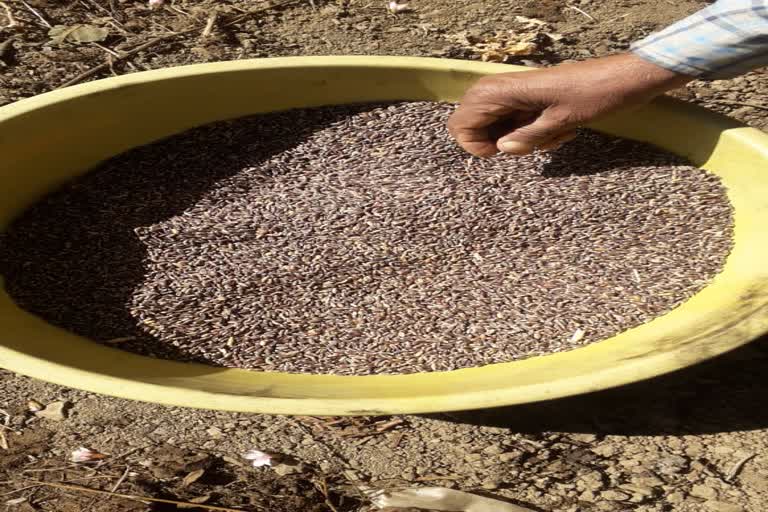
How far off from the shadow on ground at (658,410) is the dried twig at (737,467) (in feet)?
0.28

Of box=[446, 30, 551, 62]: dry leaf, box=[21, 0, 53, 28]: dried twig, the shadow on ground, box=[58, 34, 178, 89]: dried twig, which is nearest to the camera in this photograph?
the shadow on ground

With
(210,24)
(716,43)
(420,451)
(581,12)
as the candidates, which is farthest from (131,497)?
(581,12)

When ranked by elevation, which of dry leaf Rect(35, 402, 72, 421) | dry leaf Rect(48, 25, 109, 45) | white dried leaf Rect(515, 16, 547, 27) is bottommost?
dry leaf Rect(35, 402, 72, 421)

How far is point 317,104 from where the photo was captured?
2670 mm

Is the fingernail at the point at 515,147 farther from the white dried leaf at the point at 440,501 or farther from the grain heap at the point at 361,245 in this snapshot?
the white dried leaf at the point at 440,501

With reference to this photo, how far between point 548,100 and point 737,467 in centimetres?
83

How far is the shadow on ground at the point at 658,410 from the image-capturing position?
2.12 m

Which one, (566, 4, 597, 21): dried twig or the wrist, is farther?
(566, 4, 597, 21): dried twig

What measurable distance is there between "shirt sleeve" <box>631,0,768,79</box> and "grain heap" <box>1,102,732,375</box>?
Result: 291mm

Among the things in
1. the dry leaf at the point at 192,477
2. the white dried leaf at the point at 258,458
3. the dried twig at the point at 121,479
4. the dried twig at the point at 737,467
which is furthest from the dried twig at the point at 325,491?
the dried twig at the point at 737,467

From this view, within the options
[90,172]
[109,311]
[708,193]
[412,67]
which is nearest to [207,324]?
[109,311]

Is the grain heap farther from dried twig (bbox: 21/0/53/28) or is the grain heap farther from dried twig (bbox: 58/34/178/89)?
dried twig (bbox: 21/0/53/28)

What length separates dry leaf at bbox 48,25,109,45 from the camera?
349 cm

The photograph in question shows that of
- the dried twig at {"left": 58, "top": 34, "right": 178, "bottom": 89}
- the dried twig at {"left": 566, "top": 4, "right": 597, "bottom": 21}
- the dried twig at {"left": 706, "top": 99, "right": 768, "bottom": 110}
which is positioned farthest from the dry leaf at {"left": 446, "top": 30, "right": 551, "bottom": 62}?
the dried twig at {"left": 58, "top": 34, "right": 178, "bottom": 89}
